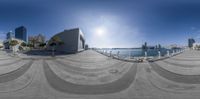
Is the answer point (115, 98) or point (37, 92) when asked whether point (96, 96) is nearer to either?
point (115, 98)

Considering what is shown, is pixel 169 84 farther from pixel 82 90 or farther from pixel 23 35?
pixel 23 35

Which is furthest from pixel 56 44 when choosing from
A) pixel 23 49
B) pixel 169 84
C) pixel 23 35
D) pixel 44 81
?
pixel 169 84

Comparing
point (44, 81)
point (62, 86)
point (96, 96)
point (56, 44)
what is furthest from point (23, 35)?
point (56, 44)

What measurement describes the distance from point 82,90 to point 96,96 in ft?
3.77

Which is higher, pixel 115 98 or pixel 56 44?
pixel 56 44

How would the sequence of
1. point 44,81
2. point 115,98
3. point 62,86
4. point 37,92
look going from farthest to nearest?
1. point 44,81
2. point 62,86
3. point 37,92
4. point 115,98

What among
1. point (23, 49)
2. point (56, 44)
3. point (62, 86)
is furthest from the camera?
point (56, 44)

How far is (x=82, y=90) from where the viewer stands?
8508 millimetres

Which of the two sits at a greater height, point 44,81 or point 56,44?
point 56,44

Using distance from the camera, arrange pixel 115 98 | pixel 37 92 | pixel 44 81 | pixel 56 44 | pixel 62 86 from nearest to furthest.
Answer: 1. pixel 115 98
2. pixel 37 92
3. pixel 62 86
4. pixel 44 81
5. pixel 56 44

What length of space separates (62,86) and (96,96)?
251cm

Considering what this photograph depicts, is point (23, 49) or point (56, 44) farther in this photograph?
point (56, 44)

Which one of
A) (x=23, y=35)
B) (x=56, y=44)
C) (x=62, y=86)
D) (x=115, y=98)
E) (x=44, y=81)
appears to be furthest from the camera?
(x=56, y=44)

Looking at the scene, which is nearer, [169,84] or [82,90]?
[82,90]
